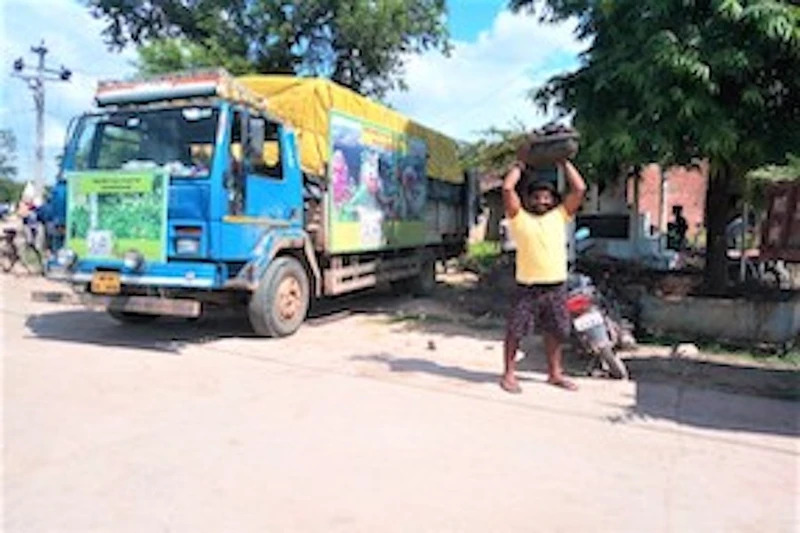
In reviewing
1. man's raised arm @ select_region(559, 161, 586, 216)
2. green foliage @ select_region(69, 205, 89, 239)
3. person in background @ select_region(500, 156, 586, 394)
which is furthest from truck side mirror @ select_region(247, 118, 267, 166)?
man's raised arm @ select_region(559, 161, 586, 216)

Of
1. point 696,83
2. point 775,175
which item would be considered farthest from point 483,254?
point 775,175

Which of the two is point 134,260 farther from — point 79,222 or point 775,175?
point 775,175

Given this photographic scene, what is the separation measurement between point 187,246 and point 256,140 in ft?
4.42

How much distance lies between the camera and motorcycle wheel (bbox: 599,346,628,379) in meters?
6.86

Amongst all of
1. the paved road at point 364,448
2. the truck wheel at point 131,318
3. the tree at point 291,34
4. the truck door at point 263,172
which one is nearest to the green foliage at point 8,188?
the tree at point 291,34

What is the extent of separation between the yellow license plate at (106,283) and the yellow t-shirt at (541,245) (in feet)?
13.4

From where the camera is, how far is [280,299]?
854 centimetres

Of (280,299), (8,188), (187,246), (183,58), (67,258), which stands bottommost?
(280,299)

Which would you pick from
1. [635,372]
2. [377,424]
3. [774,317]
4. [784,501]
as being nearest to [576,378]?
[635,372]

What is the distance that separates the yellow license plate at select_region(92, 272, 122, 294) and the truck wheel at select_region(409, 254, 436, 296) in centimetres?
631

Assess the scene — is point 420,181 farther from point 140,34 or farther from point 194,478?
point 140,34

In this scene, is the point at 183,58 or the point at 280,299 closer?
the point at 280,299

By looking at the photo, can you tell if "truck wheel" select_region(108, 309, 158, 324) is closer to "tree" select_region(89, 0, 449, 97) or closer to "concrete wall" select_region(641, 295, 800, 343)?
"concrete wall" select_region(641, 295, 800, 343)

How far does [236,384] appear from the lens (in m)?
6.34
